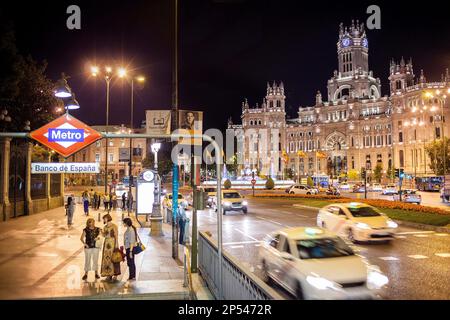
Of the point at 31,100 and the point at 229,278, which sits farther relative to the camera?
the point at 31,100

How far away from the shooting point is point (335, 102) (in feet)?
454

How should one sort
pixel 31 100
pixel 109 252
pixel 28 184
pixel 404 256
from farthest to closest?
pixel 28 184, pixel 31 100, pixel 404 256, pixel 109 252

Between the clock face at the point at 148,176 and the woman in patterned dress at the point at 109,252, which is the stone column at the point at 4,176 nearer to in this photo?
the clock face at the point at 148,176

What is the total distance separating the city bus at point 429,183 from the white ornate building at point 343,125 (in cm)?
4364

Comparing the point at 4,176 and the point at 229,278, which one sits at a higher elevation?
the point at 4,176

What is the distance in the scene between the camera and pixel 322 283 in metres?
7.86

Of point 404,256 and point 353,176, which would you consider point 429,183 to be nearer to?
point 353,176

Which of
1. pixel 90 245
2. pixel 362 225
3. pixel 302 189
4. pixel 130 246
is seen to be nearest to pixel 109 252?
pixel 130 246

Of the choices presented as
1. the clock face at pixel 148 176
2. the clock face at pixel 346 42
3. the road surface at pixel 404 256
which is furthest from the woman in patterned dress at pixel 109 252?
the clock face at pixel 346 42

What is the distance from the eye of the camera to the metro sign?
9.42m

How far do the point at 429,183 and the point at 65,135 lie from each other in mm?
67204

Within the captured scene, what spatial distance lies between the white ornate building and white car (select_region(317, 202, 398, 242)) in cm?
10060
